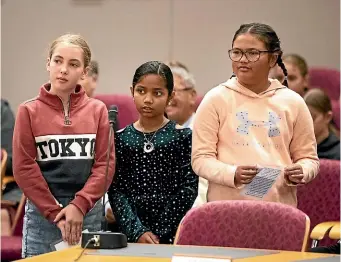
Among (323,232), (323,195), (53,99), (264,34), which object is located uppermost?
(264,34)

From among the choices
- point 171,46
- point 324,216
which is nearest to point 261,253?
point 324,216

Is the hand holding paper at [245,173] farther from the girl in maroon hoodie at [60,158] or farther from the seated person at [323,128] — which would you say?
the seated person at [323,128]

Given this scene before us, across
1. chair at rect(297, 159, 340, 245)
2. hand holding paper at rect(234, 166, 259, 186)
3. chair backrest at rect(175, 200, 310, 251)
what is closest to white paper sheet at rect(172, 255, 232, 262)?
chair backrest at rect(175, 200, 310, 251)

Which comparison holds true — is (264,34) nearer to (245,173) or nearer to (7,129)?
(245,173)

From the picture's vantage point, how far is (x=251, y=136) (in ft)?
10.8

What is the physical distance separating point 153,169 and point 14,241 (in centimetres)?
129

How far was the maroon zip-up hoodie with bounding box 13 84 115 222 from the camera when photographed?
10.6ft

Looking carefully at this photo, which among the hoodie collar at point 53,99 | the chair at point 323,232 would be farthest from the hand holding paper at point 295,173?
the hoodie collar at point 53,99

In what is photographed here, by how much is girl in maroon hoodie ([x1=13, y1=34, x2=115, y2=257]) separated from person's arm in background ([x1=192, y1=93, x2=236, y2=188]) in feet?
1.12

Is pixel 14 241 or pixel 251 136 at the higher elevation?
pixel 251 136

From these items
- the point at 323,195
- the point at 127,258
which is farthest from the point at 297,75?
the point at 127,258

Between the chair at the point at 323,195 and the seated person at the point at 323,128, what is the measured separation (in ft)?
1.62

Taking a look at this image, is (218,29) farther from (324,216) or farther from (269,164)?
(269,164)

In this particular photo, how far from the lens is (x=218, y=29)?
20.5 feet
